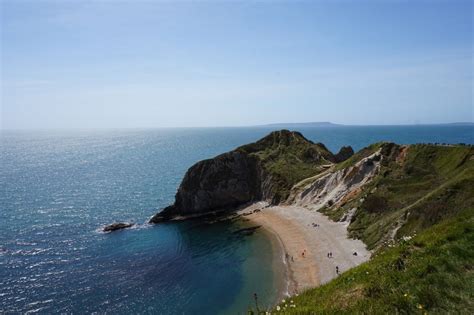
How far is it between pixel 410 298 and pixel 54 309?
142ft

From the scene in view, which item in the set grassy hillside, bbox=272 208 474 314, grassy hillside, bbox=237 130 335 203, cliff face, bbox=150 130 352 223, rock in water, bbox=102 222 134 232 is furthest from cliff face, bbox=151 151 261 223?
grassy hillside, bbox=272 208 474 314

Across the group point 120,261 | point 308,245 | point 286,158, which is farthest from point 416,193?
point 120,261

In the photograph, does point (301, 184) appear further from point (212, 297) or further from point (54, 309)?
point (54, 309)

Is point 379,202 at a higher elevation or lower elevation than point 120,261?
higher

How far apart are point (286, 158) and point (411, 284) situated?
8756 cm

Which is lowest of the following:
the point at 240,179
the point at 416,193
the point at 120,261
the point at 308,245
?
the point at 120,261

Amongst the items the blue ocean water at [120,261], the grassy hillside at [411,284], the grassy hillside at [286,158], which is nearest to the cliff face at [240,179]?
the grassy hillside at [286,158]

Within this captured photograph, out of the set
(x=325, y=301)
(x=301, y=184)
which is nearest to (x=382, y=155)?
(x=301, y=184)

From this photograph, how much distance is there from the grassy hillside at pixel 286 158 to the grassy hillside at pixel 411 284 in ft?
230

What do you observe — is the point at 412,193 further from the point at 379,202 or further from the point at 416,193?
the point at 379,202

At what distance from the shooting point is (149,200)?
103062mm

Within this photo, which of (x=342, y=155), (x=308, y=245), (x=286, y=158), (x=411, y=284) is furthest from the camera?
(x=342, y=155)

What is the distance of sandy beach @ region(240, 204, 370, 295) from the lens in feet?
156

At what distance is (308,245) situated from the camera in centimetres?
5875
